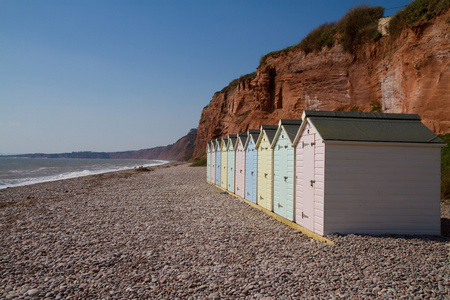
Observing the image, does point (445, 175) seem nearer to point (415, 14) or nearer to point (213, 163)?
point (213, 163)

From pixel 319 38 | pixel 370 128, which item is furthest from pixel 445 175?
pixel 319 38

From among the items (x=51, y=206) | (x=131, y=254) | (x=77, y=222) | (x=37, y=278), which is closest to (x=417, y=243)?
(x=131, y=254)

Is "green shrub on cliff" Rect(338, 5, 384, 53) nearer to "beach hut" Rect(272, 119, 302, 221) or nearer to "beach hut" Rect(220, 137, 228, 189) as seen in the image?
"beach hut" Rect(220, 137, 228, 189)

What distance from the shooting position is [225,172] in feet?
62.5

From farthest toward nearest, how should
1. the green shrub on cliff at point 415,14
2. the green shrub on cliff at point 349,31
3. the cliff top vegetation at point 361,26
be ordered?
the green shrub on cliff at point 349,31
the cliff top vegetation at point 361,26
the green shrub on cliff at point 415,14

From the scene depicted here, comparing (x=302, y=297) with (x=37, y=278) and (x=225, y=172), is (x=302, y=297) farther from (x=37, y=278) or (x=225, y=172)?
(x=225, y=172)

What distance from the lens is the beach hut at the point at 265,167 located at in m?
11.5

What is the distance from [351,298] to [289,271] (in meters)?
1.31

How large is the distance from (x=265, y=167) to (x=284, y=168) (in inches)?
78.3

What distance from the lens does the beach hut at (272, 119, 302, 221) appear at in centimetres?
966

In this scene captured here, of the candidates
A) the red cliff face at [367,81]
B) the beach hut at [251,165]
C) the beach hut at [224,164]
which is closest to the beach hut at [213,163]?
the beach hut at [224,164]

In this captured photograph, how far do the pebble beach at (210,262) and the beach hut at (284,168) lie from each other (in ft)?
2.25

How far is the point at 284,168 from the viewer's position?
10242 millimetres

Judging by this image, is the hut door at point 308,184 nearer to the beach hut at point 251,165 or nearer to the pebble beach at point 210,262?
the pebble beach at point 210,262
